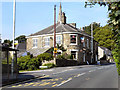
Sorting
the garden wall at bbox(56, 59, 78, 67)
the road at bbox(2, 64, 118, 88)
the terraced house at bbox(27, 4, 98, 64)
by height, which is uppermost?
the terraced house at bbox(27, 4, 98, 64)

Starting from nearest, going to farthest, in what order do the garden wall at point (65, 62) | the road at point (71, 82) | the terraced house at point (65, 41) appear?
1. the road at point (71, 82)
2. the garden wall at point (65, 62)
3. the terraced house at point (65, 41)

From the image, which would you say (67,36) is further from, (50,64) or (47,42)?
→ (50,64)

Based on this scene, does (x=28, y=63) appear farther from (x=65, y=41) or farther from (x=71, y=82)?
(x=71, y=82)

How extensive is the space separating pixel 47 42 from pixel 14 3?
23423 mm

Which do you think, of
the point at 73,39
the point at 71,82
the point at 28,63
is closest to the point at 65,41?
the point at 73,39

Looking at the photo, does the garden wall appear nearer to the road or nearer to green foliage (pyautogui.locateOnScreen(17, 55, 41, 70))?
green foliage (pyautogui.locateOnScreen(17, 55, 41, 70))

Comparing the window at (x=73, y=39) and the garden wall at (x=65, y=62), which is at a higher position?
the window at (x=73, y=39)

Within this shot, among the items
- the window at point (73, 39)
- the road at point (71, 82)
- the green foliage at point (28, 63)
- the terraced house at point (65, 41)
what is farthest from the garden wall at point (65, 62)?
the road at point (71, 82)

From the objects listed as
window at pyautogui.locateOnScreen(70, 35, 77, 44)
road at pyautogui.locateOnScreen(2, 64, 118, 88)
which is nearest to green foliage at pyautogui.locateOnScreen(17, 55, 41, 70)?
road at pyautogui.locateOnScreen(2, 64, 118, 88)

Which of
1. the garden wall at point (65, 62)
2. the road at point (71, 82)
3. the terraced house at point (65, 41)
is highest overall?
the terraced house at point (65, 41)

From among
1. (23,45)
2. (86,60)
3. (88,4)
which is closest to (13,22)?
(88,4)

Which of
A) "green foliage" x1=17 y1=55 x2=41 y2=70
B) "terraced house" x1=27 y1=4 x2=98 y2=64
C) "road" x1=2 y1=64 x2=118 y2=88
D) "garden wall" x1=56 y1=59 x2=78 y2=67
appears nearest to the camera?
"road" x1=2 y1=64 x2=118 y2=88

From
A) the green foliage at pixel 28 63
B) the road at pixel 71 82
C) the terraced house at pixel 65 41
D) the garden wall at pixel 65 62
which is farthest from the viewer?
the terraced house at pixel 65 41

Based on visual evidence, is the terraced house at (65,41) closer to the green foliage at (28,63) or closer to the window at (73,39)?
the window at (73,39)
